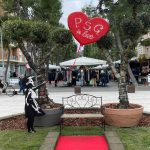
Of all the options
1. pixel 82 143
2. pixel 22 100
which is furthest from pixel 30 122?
pixel 22 100

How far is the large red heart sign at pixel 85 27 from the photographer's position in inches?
395

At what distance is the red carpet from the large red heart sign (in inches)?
102

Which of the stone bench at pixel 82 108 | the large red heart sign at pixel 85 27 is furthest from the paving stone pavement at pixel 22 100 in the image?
the large red heart sign at pixel 85 27

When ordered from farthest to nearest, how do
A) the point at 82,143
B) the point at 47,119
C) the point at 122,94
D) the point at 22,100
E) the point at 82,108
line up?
the point at 22,100
the point at 82,108
the point at 122,94
the point at 47,119
the point at 82,143

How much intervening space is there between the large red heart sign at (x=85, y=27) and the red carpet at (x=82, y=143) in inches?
102

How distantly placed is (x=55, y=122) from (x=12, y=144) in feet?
7.39

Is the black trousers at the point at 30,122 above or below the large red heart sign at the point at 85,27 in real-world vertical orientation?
below

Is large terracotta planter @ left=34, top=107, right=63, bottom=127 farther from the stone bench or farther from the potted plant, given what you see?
the potted plant

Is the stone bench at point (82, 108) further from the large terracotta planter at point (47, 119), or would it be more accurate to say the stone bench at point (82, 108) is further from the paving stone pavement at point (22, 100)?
the paving stone pavement at point (22, 100)

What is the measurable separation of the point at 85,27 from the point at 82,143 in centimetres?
322

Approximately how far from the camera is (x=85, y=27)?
10070mm

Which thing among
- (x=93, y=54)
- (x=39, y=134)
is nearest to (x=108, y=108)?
(x=39, y=134)

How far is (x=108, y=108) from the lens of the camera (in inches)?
417

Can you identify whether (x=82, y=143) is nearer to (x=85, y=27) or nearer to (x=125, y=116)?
(x=125, y=116)
